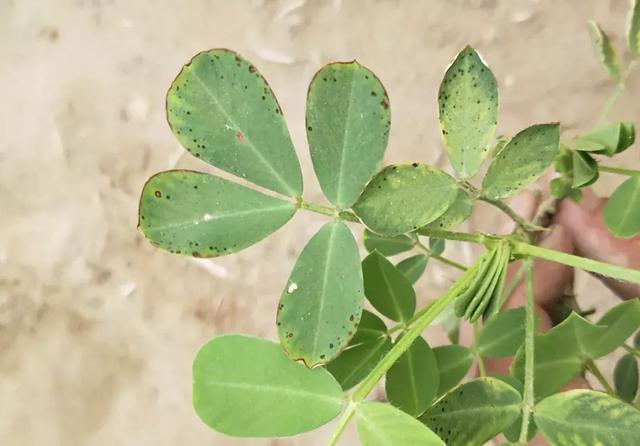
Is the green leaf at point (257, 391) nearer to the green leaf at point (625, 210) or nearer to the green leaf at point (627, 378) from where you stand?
the green leaf at point (625, 210)

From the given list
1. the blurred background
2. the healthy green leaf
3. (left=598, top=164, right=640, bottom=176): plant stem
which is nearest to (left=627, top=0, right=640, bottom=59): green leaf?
the healthy green leaf

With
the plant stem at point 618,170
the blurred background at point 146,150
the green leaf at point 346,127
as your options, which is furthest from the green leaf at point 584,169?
the blurred background at point 146,150

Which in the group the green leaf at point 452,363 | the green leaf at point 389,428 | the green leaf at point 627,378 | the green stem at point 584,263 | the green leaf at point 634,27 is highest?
the green leaf at point 634,27

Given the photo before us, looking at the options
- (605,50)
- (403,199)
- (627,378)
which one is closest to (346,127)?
(403,199)

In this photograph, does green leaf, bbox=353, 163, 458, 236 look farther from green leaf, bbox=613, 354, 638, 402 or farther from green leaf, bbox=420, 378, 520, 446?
green leaf, bbox=613, 354, 638, 402

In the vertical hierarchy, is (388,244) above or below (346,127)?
below

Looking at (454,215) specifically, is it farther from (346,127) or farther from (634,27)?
(634,27)
